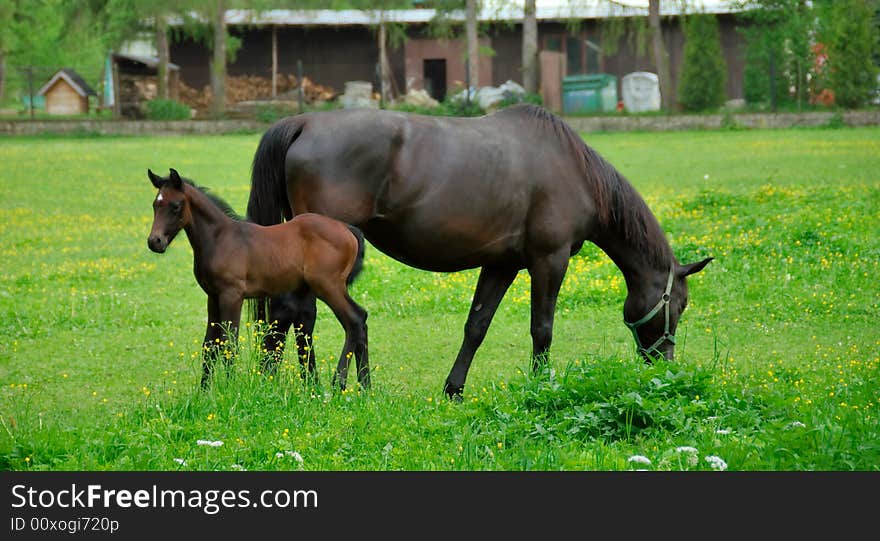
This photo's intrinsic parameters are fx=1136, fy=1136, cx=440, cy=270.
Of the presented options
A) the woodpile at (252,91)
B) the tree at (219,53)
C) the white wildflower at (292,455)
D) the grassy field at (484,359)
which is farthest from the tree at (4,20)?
the white wildflower at (292,455)

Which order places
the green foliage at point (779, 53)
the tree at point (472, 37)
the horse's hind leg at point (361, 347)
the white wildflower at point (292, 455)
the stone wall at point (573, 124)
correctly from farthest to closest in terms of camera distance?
the tree at point (472, 37) < the green foliage at point (779, 53) < the stone wall at point (573, 124) < the horse's hind leg at point (361, 347) < the white wildflower at point (292, 455)

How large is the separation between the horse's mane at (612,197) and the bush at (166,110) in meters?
28.3

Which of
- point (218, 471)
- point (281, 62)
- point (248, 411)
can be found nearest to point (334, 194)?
point (248, 411)

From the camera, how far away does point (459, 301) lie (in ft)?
39.0

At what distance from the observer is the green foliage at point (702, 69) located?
3434 centimetres

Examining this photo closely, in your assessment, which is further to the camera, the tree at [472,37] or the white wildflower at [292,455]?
A: the tree at [472,37]

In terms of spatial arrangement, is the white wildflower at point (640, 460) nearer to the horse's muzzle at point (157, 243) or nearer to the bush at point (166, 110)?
the horse's muzzle at point (157, 243)

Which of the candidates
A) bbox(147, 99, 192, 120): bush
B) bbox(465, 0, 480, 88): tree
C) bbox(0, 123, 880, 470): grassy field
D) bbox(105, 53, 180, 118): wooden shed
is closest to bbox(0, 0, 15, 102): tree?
bbox(105, 53, 180, 118): wooden shed

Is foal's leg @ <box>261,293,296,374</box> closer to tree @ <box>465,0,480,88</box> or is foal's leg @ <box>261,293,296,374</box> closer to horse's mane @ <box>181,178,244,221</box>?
horse's mane @ <box>181,178,244,221</box>

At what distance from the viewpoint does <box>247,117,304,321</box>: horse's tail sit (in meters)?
7.28

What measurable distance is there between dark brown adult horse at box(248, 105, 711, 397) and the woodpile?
33.1 metres

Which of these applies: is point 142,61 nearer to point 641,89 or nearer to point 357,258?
point 641,89
